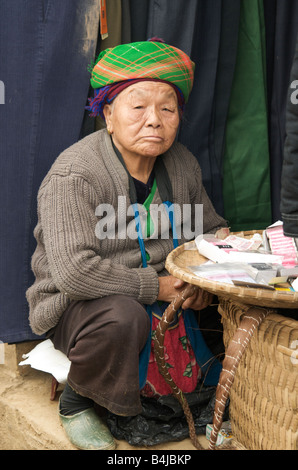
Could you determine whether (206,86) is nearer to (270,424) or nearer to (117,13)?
(117,13)

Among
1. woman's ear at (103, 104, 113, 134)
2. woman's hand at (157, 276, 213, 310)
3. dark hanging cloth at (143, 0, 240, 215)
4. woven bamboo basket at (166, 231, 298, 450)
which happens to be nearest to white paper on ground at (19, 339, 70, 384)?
woman's hand at (157, 276, 213, 310)

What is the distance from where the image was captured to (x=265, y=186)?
2.71 m

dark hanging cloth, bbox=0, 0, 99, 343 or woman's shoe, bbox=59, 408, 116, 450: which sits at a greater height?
dark hanging cloth, bbox=0, 0, 99, 343

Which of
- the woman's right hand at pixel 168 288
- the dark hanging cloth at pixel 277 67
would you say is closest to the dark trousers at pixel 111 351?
the woman's right hand at pixel 168 288

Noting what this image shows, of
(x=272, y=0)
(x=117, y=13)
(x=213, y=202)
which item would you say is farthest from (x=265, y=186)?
(x=117, y=13)

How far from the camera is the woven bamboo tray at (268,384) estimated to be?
5.33ft

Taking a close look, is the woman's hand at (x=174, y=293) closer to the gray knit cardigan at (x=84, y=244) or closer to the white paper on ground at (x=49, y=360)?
the gray knit cardigan at (x=84, y=244)

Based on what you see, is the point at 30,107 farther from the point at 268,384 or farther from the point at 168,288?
the point at 268,384

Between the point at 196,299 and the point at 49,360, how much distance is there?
1.97 feet

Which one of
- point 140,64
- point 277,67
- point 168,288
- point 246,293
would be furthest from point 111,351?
point 277,67

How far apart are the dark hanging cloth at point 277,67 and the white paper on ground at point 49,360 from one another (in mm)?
1152

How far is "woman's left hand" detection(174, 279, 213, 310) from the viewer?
81.3 inches

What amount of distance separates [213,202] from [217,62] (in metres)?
0.60

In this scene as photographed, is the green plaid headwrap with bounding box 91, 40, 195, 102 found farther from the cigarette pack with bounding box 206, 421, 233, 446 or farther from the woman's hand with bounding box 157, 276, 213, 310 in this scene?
the cigarette pack with bounding box 206, 421, 233, 446
